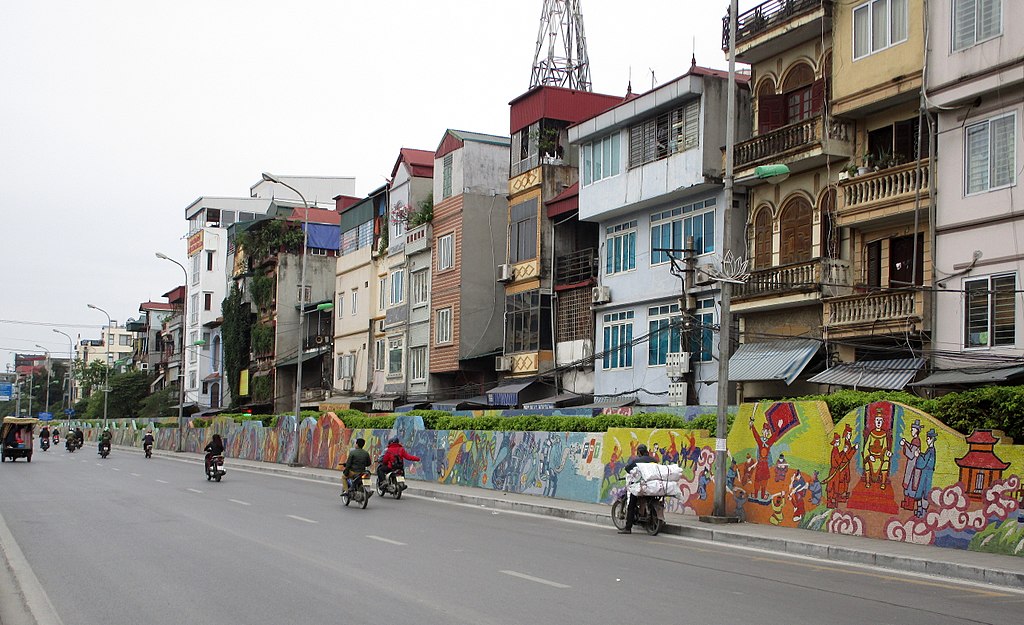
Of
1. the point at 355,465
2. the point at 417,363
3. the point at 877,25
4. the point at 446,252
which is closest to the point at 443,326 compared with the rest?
the point at 446,252

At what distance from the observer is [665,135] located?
34281 mm

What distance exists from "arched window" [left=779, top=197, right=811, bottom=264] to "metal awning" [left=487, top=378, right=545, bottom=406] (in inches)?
543

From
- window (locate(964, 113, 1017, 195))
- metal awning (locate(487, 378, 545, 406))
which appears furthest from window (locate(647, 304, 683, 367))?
window (locate(964, 113, 1017, 195))

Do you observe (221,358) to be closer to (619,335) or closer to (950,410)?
(619,335)

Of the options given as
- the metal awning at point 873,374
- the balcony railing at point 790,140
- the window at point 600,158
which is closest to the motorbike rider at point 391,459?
the metal awning at point 873,374

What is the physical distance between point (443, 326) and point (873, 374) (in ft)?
83.3

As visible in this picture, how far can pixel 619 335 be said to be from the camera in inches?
1455

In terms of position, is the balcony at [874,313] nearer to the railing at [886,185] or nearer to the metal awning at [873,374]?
the metal awning at [873,374]

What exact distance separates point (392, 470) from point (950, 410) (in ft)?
50.7

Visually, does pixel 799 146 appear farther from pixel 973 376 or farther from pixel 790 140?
pixel 973 376

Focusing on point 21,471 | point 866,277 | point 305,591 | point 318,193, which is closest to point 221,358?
point 318,193

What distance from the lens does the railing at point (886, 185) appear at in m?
24.7

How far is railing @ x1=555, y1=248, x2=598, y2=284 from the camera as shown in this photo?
1582 inches

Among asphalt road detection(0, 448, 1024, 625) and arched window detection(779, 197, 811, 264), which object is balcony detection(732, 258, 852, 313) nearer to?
arched window detection(779, 197, 811, 264)
